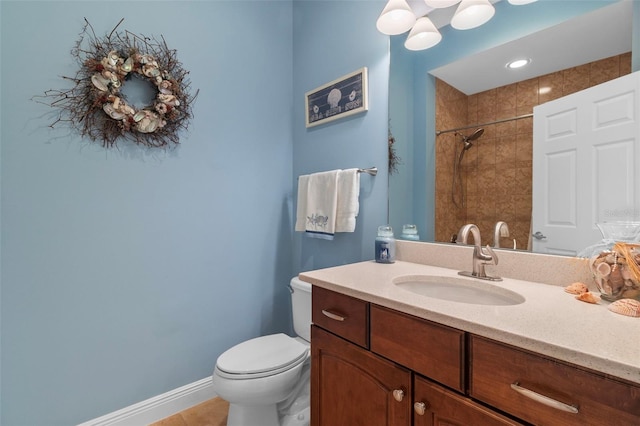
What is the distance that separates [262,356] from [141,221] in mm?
924

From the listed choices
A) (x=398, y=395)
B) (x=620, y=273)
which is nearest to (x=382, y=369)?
(x=398, y=395)

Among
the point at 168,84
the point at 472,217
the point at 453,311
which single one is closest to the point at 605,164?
the point at 472,217

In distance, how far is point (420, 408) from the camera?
2.35 feet

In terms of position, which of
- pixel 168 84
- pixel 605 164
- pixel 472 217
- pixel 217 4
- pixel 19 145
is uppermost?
pixel 217 4

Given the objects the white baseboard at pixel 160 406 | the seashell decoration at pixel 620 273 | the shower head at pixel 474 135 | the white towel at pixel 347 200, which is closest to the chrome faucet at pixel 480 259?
the seashell decoration at pixel 620 273

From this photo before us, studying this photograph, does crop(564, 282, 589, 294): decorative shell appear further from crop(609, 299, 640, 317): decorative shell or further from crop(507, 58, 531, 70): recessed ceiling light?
crop(507, 58, 531, 70): recessed ceiling light

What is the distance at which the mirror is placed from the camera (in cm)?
92

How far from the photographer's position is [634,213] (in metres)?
0.80

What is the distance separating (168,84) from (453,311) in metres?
1.63

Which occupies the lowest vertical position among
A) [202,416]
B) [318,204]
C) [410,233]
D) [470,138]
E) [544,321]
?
[202,416]

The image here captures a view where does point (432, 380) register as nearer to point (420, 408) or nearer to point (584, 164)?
point (420, 408)

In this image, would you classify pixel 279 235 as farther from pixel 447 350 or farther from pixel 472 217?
pixel 447 350

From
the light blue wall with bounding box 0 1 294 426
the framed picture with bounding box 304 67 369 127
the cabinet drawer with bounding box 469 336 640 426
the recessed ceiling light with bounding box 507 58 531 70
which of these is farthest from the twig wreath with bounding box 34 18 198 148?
the cabinet drawer with bounding box 469 336 640 426

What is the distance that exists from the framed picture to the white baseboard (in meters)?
1.75
